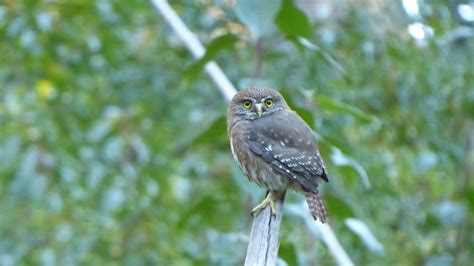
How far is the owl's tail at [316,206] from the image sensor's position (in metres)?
2.65

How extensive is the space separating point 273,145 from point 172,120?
3011 millimetres

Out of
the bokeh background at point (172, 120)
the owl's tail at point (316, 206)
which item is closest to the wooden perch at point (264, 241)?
the owl's tail at point (316, 206)

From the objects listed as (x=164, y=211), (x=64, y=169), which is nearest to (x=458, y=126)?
(x=164, y=211)

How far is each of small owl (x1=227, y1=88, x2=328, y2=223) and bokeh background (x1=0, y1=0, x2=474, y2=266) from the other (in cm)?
145

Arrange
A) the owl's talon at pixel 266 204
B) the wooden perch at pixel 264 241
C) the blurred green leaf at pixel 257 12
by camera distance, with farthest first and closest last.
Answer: the owl's talon at pixel 266 204 < the blurred green leaf at pixel 257 12 < the wooden perch at pixel 264 241

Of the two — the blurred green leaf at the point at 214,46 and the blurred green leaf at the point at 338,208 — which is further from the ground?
the blurred green leaf at the point at 214,46

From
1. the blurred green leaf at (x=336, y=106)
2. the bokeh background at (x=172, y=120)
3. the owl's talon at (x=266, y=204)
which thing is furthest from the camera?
the bokeh background at (x=172, y=120)

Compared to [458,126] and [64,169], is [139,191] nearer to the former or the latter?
[64,169]

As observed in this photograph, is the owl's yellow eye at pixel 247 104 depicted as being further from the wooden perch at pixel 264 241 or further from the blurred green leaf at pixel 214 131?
the wooden perch at pixel 264 241

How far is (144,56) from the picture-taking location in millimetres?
6051

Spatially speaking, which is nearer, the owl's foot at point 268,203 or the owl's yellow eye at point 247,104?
the owl's foot at point 268,203

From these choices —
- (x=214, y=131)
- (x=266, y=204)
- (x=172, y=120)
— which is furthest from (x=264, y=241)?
(x=172, y=120)

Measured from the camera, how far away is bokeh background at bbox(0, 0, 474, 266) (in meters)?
5.12

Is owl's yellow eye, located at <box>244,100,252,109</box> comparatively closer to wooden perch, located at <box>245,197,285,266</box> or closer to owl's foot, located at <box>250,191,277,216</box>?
owl's foot, located at <box>250,191,277,216</box>
